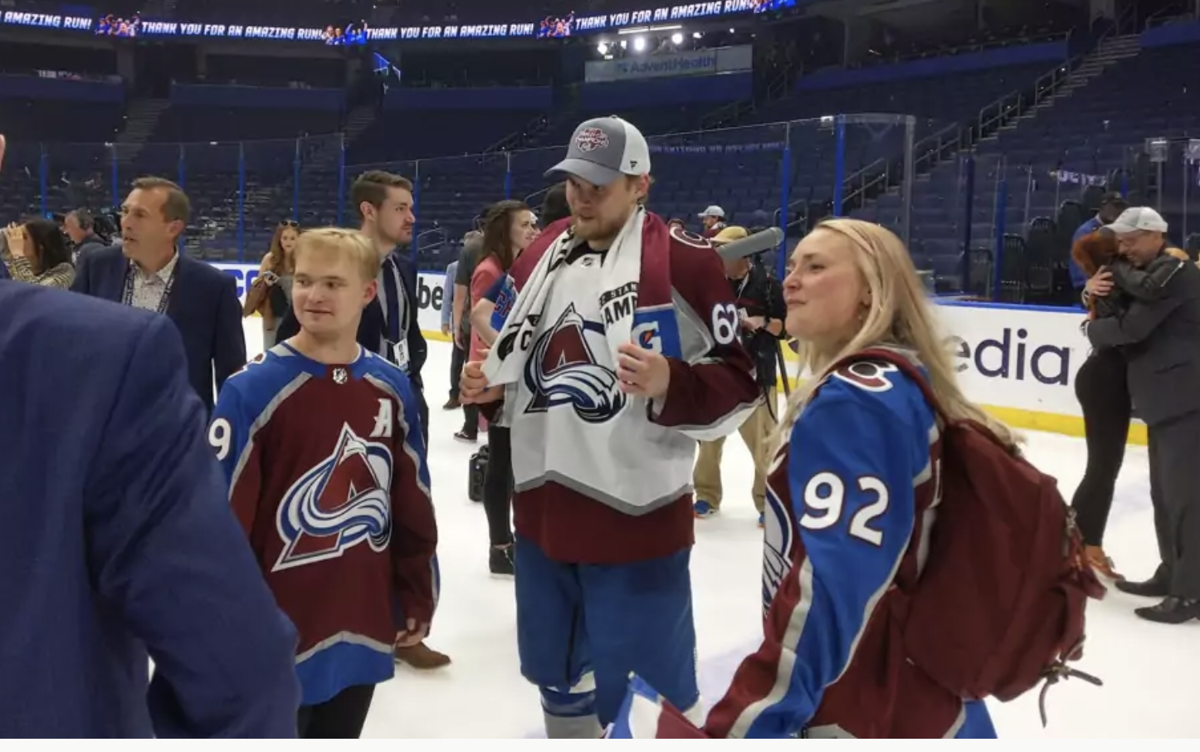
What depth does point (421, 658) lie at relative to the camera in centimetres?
316

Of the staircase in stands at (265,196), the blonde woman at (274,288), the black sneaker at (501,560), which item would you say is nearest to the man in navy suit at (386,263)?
the blonde woman at (274,288)

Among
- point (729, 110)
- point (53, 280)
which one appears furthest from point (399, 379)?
point (729, 110)

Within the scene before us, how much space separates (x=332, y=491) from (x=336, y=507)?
0.10ft

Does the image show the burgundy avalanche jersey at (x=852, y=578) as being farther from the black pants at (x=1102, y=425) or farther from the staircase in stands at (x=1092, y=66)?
the staircase in stands at (x=1092, y=66)

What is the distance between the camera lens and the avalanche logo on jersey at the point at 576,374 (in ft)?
6.51

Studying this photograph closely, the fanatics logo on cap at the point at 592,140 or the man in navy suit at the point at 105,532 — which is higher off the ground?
the fanatics logo on cap at the point at 592,140

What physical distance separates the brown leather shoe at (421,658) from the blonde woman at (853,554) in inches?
79.8

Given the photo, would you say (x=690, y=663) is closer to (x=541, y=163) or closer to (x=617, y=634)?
(x=617, y=634)

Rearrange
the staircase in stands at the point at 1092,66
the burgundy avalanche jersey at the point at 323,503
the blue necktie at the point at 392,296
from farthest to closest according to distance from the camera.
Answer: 1. the staircase in stands at the point at 1092,66
2. the blue necktie at the point at 392,296
3. the burgundy avalanche jersey at the point at 323,503

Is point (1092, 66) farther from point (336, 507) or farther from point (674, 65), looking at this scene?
point (336, 507)

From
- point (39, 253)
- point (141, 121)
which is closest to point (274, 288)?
point (39, 253)

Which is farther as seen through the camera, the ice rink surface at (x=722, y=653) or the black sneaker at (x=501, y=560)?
the black sneaker at (x=501, y=560)

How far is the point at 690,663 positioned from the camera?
6.86ft

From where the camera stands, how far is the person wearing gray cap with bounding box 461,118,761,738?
6.44 feet
